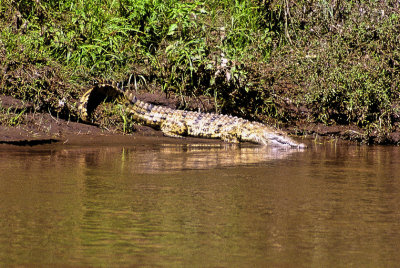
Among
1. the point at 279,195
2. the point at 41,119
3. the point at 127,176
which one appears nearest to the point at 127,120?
the point at 41,119

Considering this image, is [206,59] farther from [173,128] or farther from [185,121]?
[173,128]

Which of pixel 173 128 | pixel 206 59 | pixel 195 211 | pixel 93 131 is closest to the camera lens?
pixel 195 211

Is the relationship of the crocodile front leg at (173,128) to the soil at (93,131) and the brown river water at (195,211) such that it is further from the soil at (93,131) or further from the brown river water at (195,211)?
the brown river water at (195,211)

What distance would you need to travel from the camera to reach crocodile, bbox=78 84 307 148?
781 cm

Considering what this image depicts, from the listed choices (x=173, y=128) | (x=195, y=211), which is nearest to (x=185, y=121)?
(x=173, y=128)

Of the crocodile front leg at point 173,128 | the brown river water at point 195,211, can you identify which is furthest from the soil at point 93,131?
the brown river water at point 195,211

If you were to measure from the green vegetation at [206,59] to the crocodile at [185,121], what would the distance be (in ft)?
0.90

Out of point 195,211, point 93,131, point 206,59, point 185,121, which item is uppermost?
point 206,59

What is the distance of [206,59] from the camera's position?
27.8 ft

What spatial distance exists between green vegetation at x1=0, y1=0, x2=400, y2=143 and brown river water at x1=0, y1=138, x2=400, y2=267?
7.27 feet

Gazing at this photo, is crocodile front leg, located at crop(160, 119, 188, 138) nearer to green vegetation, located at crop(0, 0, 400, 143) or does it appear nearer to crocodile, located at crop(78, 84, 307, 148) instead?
crocodile, located at crop(78, 84, 307, 148)

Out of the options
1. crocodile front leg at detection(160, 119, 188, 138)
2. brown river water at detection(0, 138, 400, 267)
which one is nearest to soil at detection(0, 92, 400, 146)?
crocodile front leg at detection(160, 119, 188, 138)

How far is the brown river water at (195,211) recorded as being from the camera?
2703 mm

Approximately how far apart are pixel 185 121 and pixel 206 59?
A: 855mm
